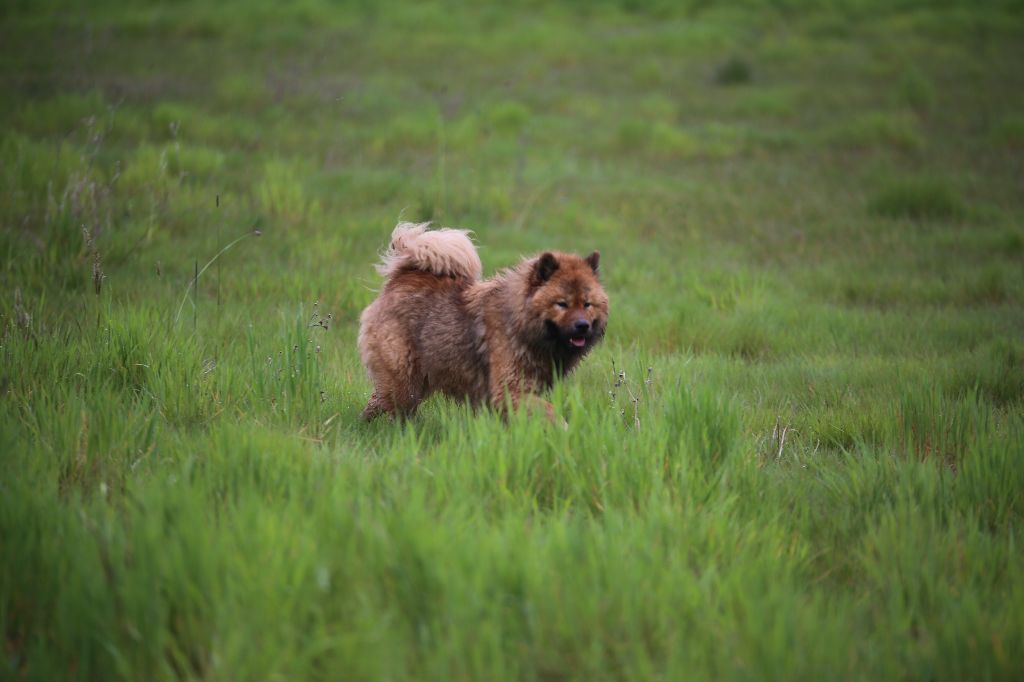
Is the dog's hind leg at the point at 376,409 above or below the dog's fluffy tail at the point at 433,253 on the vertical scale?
below

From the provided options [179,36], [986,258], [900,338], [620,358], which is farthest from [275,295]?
[179,36]

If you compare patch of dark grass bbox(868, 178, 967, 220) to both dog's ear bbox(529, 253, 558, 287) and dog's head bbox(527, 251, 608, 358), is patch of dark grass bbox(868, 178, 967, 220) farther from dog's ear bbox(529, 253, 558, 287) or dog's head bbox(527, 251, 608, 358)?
dog's ear bbox(529, 253, 558, 287)

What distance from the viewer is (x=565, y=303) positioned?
4.45 meters

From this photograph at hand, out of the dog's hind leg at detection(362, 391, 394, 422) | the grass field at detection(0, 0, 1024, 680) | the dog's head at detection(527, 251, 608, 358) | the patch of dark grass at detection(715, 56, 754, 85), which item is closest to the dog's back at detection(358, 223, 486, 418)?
the dog's hind leg at detection(362, 391, 394, 422)

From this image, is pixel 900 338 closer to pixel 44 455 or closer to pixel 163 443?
pixel 163 443

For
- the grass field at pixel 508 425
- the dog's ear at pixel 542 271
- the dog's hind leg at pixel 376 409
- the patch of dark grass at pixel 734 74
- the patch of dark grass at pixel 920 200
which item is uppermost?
the patch of dark grass at pixel 734 74

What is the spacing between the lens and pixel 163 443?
3.55 m

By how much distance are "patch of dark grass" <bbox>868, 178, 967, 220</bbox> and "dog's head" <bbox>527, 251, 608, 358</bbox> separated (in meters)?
7.20

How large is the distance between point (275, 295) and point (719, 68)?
16.1 meters

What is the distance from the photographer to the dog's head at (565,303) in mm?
4395

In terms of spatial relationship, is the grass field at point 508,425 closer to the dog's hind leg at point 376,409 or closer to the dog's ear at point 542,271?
the dog's hind leg at point 376,409

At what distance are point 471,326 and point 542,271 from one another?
1.73 ft

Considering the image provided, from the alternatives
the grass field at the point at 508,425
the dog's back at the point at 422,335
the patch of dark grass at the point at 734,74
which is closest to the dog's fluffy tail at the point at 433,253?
the dog's back at the point at 422,335

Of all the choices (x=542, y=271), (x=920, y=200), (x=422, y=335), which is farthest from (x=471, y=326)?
(x=920, y=200)
